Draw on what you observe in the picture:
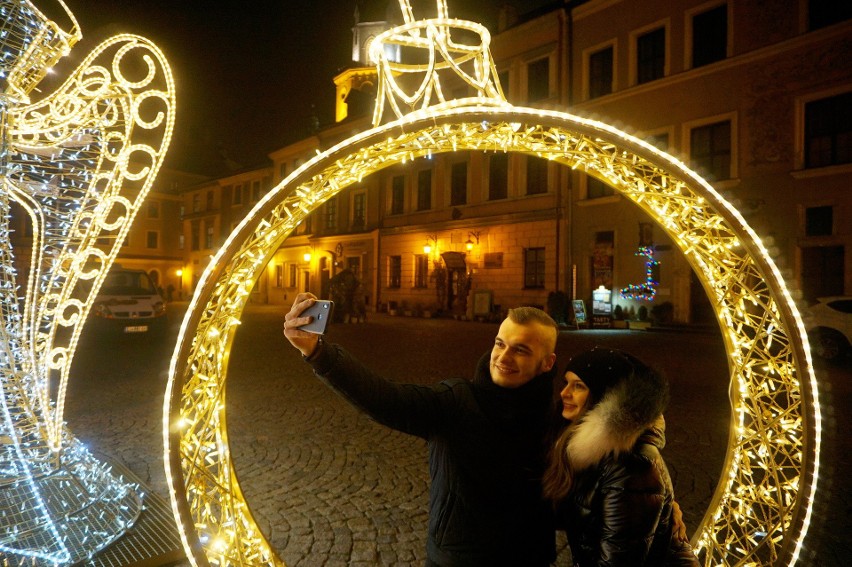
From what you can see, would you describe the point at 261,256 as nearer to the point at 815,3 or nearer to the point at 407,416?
the point at 407,416

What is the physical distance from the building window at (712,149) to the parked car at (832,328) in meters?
7.78

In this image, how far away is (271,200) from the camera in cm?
238

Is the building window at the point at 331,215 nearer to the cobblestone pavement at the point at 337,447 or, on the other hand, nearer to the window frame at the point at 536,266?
the window frame at the point at 536,266

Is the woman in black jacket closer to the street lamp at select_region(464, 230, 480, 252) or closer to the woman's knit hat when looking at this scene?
the woman's knit hat

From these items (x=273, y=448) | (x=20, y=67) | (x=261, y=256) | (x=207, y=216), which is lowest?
(x=273, y=448)

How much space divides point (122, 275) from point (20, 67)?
13658 mm

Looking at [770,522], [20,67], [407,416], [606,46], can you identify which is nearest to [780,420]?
[770,522]

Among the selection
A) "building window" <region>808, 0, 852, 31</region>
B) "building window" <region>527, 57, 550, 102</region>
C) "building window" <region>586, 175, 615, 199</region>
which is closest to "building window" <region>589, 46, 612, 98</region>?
"building window" <region>527, 57, 550, 102</region>

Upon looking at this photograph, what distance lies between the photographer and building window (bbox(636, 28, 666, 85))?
1908 cm

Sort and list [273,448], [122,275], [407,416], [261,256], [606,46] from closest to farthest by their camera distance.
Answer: [407,416] → [261,256] → [273,448] → [122,275] → [606,46]

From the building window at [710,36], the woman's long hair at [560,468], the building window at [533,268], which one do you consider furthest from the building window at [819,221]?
the woman's long hair at [560,468]

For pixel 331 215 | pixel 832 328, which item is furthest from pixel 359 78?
pixel 832 328

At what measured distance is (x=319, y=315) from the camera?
6.97ft

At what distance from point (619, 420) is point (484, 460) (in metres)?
0.59
